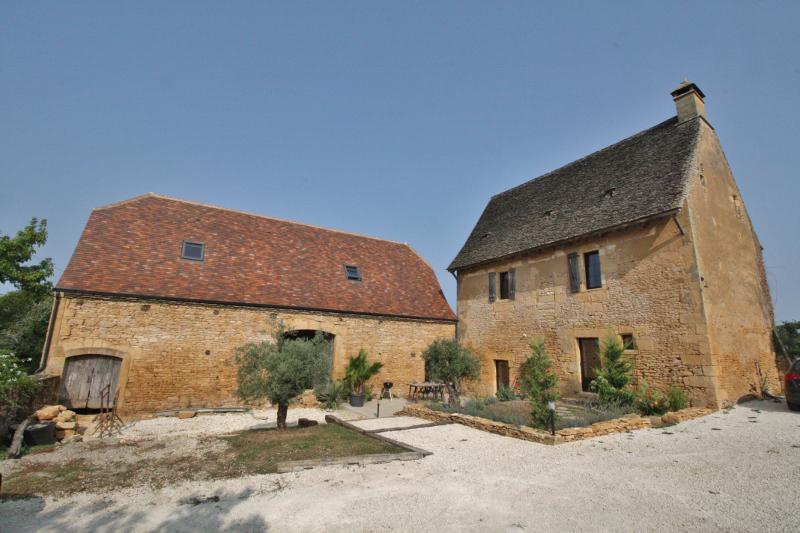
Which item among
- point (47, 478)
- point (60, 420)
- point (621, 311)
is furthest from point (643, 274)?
point (60, 420)

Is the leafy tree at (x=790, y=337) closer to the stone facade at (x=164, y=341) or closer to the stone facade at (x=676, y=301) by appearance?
the stone facade at (x=676, y=301)

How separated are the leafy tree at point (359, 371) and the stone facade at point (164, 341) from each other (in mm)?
394

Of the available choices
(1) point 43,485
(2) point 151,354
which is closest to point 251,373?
(1) point 43,485

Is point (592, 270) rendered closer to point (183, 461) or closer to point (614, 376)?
point (614, 376)

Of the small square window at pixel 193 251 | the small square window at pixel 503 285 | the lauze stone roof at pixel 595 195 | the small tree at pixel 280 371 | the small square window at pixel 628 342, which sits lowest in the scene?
the small tree at pixel 280 371

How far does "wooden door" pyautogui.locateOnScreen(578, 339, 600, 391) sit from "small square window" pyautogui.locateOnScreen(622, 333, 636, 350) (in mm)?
901

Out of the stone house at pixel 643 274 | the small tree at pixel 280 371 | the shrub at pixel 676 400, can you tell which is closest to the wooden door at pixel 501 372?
the stone house at pixel 643 274

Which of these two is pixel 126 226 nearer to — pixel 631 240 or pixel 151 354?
pixel 151 354

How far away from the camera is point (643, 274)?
11.6 m

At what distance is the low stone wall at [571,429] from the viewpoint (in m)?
7.73

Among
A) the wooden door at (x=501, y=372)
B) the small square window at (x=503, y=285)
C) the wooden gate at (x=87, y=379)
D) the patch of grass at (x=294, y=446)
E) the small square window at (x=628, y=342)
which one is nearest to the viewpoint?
the patch of grass at (x=294, y=446)

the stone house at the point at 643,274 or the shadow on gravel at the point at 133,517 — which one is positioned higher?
the stone house at the point at 643,274

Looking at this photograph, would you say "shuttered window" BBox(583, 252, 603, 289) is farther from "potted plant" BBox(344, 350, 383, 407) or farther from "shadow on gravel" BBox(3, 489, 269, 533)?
"shadow on gravel" BBox(3, 489, 269, 533)

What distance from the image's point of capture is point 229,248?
15008mm
